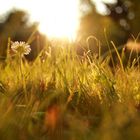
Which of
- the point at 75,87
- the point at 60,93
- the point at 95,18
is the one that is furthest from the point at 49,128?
the point at 95,18

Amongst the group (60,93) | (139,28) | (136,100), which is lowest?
(139,28)

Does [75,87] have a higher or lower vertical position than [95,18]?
higher

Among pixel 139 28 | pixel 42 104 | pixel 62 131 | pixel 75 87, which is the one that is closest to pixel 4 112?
pixel 42 104

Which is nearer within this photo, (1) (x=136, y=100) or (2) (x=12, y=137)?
(2) (x=12, y=137)

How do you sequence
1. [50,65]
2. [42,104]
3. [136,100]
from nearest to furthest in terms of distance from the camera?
[42,104] → [136,100] → [50,65]

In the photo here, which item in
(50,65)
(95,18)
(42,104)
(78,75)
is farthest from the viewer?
(95,18)

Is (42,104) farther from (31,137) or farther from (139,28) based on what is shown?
(139,28)
